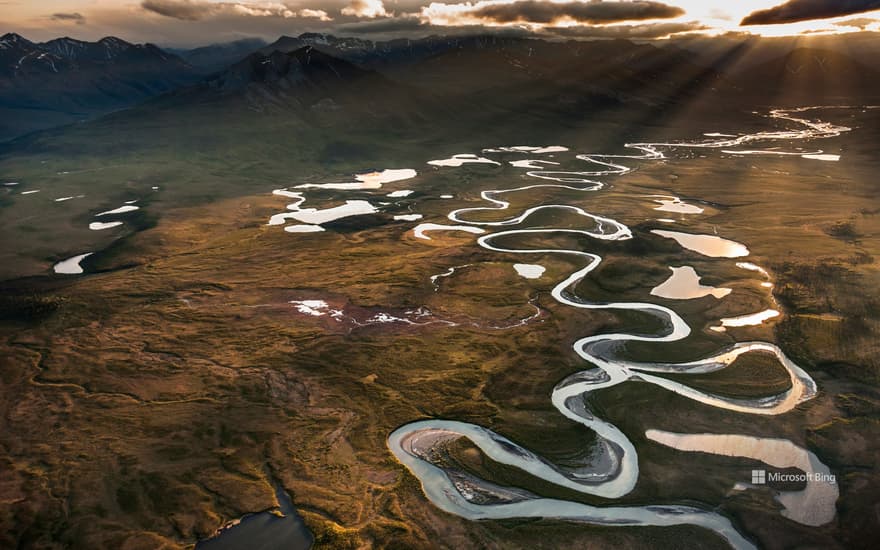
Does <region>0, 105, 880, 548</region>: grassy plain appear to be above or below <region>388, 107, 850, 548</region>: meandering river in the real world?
above

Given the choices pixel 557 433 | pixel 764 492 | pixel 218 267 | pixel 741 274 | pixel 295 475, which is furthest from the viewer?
pixel 218 267

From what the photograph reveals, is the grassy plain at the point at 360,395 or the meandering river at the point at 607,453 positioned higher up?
the grassy plain at the point at 360,395

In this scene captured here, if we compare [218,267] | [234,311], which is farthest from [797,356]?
[218,267]

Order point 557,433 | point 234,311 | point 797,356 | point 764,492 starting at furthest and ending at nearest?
point 234,311 → point 797,356 → point 557,433 → point 764,492

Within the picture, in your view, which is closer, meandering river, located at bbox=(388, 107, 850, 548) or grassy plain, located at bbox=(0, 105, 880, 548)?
meandering river, located at bbox=(388, 107, 850, 548)

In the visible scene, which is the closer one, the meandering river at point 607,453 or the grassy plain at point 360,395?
the meandering river at point 607,453

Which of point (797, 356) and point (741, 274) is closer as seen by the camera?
point (797, 356)

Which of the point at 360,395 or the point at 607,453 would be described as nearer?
the point at 607,453

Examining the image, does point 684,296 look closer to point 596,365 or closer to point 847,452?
point 596,365

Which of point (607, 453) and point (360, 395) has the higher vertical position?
point (360, 395)

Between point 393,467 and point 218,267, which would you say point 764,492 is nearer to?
point 393,467
